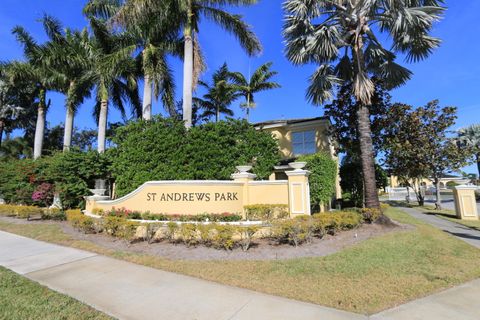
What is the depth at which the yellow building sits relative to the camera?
18.8 m

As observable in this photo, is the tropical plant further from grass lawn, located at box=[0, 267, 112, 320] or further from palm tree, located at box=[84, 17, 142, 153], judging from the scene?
grass lawn, located at box=[0, 267, 112, 320]

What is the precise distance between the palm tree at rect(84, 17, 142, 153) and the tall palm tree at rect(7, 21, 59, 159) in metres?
4.80

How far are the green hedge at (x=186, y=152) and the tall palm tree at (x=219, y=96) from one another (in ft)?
48.5

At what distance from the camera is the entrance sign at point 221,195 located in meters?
9.91

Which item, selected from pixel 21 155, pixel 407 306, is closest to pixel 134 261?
pixel 407 306

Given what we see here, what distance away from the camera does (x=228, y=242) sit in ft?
24.1

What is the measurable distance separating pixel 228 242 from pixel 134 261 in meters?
2.44

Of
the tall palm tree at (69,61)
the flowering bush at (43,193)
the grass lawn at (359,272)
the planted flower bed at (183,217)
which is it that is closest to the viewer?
the grass lawn at (359,272)

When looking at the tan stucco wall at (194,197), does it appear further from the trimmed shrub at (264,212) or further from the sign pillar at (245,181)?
the trimmed shrub at (264,212)

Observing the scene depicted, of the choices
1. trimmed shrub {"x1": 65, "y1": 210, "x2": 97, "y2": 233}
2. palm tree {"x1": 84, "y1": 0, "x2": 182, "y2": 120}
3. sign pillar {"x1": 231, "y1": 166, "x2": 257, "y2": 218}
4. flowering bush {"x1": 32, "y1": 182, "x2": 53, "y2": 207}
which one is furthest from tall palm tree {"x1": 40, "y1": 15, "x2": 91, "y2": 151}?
sign pillar {"x1": 231, "y1": 166, "x2": 257, "y2": 218}

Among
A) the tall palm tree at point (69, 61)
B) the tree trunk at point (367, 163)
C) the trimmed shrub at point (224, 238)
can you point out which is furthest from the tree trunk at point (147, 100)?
the tree trunk at point (367, 163)

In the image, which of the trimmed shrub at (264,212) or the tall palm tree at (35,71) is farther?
the tall palm tree at (35,71)

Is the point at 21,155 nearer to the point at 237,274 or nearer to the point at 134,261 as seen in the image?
the point at 134,261

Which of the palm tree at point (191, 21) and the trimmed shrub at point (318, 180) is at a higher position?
the palm tree at point (191, 21)
